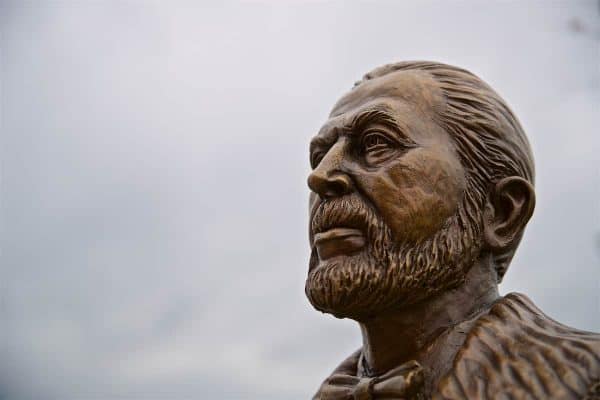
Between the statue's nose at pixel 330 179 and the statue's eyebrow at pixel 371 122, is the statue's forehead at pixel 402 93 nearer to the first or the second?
the statue's eyebrow at pixel 371 122

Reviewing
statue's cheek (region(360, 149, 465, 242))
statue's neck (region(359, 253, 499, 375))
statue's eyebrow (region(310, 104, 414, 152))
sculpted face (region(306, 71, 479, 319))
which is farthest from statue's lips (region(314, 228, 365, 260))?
statue's eyebrow (region(310, 104, 414, 152))

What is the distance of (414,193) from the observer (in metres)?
2.97

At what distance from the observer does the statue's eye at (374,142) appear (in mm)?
3102

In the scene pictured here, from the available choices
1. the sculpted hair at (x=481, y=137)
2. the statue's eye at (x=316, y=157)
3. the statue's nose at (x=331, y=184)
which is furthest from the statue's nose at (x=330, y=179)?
the sculpted hair at (x=481, y=137)

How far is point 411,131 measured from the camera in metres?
3.09

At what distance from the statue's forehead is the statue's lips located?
2.05ft

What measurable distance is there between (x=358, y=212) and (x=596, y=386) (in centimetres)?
116

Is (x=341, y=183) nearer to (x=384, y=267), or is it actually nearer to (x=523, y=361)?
(x=384, y=267)

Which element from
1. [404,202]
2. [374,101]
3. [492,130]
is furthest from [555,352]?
[374,101]

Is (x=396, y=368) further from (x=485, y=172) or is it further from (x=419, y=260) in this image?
(x=485, y=172)

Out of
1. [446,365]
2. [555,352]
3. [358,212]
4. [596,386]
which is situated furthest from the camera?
[358,212]

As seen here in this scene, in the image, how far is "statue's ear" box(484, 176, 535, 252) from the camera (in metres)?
3.12

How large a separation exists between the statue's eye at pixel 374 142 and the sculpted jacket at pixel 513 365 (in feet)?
2.79

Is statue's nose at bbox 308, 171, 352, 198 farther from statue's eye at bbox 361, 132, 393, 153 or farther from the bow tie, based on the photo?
the bow tie
